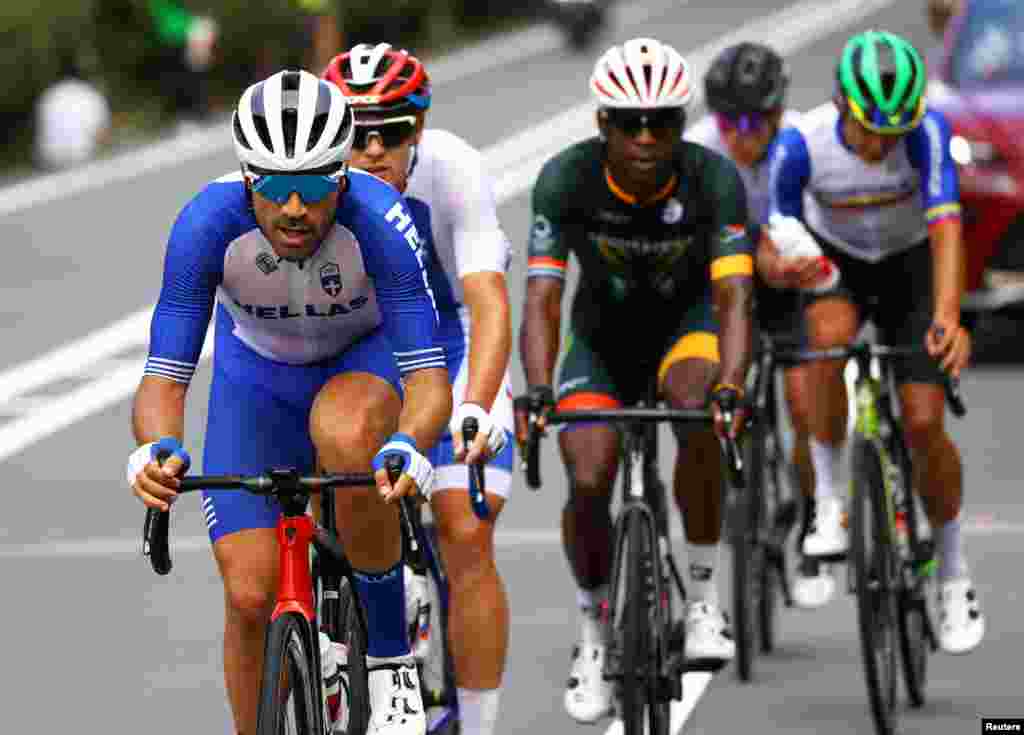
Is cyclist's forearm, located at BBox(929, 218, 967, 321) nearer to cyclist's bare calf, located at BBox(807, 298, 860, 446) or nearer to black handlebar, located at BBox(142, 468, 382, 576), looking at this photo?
cyclist's bare calf, located at BBox(807, 298, 860, 446)

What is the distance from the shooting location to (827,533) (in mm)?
10711

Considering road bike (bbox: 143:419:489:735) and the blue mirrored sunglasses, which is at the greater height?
the blue mirrored sunglasses

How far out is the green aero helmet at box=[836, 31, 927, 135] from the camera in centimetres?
960

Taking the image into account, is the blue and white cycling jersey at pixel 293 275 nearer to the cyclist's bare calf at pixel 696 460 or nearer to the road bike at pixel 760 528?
the cyclist's bare calf at pixel 696 460

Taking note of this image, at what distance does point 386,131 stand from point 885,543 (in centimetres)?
231

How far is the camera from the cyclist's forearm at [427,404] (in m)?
7.29

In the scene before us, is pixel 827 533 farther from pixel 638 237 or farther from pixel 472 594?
pixel 472 594

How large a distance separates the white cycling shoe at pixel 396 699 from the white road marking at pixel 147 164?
6807 mm

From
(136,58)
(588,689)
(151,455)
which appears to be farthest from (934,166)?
(136,58)

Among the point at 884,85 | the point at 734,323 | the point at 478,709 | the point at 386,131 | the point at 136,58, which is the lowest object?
the point at 478,709

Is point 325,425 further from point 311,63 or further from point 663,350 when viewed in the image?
point 311,63

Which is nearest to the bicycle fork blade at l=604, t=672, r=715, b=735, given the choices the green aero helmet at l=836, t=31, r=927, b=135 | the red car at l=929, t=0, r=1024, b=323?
the green aero helmet at l=836, t=31, r=927, b=135

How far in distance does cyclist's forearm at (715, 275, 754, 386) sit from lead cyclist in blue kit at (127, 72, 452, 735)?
1284 millimetres

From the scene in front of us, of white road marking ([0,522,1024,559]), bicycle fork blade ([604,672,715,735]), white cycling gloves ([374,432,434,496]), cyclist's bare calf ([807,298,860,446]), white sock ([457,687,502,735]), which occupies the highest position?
cyclist's bare calf ([807,298,860,446])
